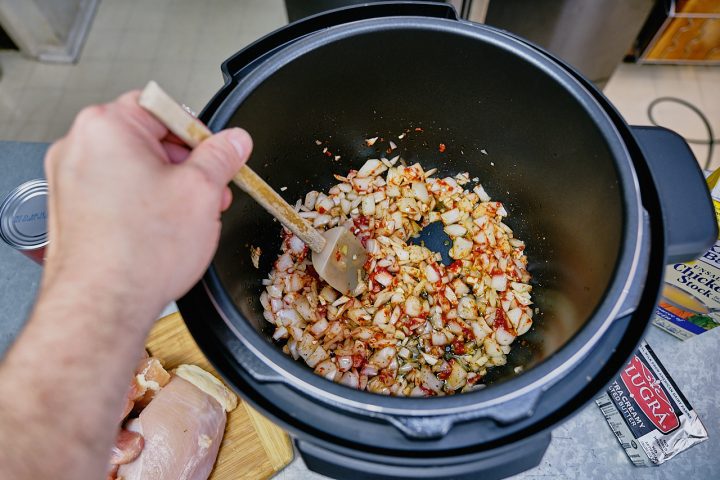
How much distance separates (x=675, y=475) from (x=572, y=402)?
0.49 metres

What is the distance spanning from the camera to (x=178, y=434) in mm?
885

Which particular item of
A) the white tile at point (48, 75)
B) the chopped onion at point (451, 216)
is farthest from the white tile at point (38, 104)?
the chopped onion at point (451, 216)

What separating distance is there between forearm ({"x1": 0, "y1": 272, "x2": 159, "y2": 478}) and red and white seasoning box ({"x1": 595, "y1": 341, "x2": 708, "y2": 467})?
82 centimetres

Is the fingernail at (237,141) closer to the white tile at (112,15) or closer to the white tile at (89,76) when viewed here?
the white tile at (89,76)

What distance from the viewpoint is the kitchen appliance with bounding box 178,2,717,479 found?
2.01 feet

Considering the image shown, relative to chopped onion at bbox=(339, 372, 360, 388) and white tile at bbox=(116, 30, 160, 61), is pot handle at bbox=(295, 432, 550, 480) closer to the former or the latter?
chopped onion at bbox=(339, 372, 360, 388)

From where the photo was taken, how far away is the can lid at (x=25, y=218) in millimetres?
934

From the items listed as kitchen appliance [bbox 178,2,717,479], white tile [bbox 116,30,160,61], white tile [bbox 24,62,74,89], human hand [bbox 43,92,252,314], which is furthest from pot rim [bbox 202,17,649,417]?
white tile [bbox 24,62,74,89]

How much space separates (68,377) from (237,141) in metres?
0.33

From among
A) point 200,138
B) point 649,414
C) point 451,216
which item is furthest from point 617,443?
point 200,138

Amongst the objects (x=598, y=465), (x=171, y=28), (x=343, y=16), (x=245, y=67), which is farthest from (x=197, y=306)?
(x=171, y=28)

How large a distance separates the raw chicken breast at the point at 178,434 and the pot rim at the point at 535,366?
0.36 m

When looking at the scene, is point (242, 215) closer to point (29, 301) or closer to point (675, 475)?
point (29, 301)

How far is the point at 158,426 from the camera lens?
2.93 feet
